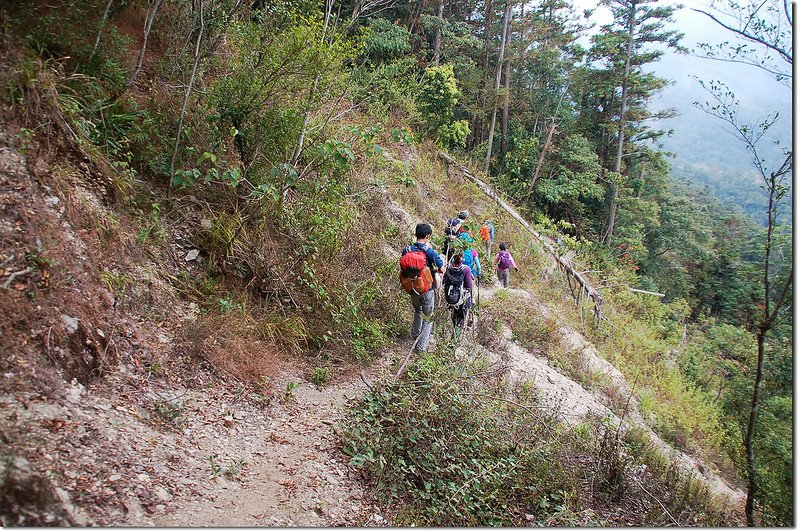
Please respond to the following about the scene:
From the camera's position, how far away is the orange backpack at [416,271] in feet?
19.5

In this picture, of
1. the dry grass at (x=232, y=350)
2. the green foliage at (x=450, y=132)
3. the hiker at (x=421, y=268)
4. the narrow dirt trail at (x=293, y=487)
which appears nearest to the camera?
the narrow dirt trail at (x=293, y=487)

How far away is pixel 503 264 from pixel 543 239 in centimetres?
399

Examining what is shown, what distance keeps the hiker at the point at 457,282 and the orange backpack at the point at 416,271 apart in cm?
72

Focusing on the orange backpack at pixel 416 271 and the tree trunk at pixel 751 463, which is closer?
the tree trunk at pixel 751 463

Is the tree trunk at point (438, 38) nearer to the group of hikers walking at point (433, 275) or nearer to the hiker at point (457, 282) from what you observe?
the group of hikers walking at point (433, 275)

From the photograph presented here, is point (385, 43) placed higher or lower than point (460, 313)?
higher

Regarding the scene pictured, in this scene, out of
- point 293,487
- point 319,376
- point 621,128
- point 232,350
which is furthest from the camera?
point 621,128

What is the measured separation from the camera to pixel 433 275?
20.3ft

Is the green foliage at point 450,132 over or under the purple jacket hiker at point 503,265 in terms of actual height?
over

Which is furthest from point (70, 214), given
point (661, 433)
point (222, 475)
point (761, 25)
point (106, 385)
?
point (661, 433)

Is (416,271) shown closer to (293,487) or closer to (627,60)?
(293,487)

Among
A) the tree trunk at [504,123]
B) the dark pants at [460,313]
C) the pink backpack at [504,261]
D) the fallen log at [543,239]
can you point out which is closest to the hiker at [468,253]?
the dark pants at [460,313]

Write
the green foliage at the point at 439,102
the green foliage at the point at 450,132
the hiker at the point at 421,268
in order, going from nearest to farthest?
the hiker at the point at 421,268
the green foliage at the point at 439,102
the green foliage at the point at 450,132

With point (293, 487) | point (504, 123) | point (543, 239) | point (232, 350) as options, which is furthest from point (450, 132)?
point (293, 487)
